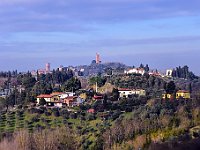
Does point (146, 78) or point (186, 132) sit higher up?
point (146, 78)

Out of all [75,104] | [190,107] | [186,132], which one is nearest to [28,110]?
[75,104]

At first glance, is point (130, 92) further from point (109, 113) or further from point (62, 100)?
point (109, 113)

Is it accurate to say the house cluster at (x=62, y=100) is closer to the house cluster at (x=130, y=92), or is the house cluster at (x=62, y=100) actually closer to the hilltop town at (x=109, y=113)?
the hilltop town at (x=109, y=113)

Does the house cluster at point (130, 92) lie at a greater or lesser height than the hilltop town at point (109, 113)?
greater

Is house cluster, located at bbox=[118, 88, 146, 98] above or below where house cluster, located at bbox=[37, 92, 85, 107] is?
above

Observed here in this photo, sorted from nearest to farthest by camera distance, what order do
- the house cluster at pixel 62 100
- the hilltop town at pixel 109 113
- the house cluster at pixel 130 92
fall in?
1. the hilltop town at pixel 109 113
2. the house cluster at pixel 62 100
3. the house cluster at pixel 130 92

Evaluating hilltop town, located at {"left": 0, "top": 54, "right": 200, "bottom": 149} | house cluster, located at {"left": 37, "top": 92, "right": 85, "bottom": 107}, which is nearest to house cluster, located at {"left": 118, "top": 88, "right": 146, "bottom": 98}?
hilltop town, located at {"left": 0, "top": 54, "right": 200, "bottom": 149}

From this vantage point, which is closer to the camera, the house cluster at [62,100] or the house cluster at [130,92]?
the house cluster at [62,100]

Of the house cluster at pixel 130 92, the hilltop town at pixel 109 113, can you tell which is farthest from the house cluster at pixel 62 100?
the house cluster at pixel 130 92

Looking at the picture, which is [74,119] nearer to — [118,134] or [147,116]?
[147,116]

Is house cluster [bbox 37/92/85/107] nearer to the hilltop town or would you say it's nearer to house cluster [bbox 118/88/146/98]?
the hilltop town

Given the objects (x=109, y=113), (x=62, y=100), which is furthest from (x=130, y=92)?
(x=109, y=113)
